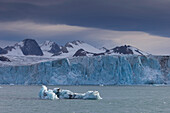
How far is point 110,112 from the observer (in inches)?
1248

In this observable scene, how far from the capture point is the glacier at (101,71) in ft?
281

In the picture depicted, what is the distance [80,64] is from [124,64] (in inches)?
449

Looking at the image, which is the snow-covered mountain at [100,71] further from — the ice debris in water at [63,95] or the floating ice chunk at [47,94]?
the floating ice chunk at [47,94]

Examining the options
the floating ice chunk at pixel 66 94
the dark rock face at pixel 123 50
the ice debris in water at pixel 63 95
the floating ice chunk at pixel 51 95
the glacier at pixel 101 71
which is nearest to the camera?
the floating ice chunk at pixel 51 95

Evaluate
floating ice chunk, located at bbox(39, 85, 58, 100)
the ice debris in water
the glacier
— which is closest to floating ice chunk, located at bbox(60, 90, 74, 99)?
the ice debris in water

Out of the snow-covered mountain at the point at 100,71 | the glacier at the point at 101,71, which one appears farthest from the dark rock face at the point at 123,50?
the glacier at the point at 101,71

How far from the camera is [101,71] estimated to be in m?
86.1

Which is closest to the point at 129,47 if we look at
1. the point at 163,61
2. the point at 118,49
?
the point at 118,49

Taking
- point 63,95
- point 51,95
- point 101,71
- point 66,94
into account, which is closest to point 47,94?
point 51,95

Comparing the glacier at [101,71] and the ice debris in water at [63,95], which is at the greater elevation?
the glacier at [101,71]

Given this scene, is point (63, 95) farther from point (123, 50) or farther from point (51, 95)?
point (123, 50)

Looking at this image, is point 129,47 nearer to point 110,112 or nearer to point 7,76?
point 7,76

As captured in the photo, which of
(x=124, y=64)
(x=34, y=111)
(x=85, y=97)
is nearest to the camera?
(x=34, y=111)

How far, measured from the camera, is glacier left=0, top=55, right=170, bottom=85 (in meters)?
85.7
